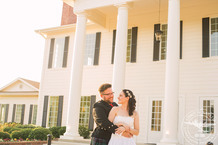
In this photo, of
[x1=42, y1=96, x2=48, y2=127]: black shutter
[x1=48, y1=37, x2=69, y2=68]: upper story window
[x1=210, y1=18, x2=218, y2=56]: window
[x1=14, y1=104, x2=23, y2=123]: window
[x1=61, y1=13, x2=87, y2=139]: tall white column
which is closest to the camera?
[x1=61, y1=13, x2=87, y2=139]: tall white column

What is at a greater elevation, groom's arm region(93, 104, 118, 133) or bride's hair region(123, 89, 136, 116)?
bride's hair region(123, 89, 136, 116)

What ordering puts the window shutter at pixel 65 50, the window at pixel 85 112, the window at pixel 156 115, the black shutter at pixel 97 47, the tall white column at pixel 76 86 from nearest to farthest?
the tall white column at pixel 76 86, the window at pixel 156 115, the window at pixel 85 112, the black shutter at pixel 97 47, the window shutter at pixel 65 50

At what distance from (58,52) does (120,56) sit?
788 cm

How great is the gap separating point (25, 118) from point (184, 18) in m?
15.5

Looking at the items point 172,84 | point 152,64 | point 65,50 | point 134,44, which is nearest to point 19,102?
point 65,50

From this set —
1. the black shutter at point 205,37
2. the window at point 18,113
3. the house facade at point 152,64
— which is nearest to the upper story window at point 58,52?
the house facade at point 152,64

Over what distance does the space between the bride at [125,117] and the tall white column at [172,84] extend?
294 inches

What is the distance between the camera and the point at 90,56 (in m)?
19.0

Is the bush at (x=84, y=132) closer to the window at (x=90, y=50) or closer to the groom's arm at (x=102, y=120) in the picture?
the window at (x=90, y=50)

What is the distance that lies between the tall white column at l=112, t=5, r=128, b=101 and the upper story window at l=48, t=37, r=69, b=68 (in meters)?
6.90

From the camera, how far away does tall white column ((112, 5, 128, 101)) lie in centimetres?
1346

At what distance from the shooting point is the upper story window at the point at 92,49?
735 inches

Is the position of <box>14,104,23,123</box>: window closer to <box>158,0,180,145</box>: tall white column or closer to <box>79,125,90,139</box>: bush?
<box>79,125,90,139</box>: bush

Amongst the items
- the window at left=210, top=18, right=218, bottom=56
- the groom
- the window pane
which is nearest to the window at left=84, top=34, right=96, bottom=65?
the window pane
